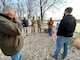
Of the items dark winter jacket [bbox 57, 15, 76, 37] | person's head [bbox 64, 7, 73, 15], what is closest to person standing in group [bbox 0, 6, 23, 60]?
dark winter jacket [bbox 57, 15, 76, 37]

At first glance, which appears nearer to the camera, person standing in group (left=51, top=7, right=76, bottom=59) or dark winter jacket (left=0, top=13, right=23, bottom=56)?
dark winter jacket (left=0, top=13, right=23, bottom=56)

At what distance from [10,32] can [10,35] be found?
0.14m

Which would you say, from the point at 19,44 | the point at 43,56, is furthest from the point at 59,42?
the point at 19,44

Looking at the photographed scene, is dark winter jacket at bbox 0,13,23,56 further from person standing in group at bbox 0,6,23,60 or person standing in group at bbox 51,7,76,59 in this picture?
person standing in group at bbox 51,7,76,59

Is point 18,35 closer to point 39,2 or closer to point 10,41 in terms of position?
point 10,41

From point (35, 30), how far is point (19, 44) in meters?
16.5

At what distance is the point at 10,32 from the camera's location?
381 cm

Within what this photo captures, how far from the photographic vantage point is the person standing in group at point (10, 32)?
3.77 metres

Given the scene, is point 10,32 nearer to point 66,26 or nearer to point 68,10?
point 66,26

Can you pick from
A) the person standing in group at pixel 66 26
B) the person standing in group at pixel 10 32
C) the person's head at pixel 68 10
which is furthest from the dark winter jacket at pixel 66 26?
the person standing in group at pixel 10 32

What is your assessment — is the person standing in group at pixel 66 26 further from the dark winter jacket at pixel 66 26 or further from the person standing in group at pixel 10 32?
the person standing in group at pixel 10 32

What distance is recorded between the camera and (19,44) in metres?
4.11

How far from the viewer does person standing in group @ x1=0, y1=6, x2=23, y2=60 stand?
148 inches

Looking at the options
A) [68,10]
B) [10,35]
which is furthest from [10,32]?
[68,10]
